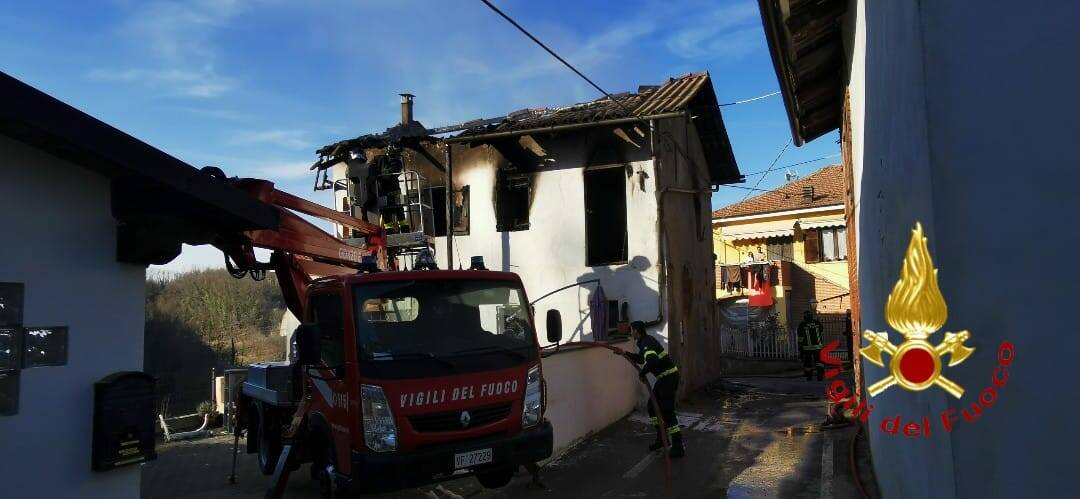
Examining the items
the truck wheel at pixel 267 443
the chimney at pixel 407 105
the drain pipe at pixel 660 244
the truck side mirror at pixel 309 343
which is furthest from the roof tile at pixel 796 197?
the truck side mirror at pixel 309 343

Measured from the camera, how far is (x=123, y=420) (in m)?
4.78

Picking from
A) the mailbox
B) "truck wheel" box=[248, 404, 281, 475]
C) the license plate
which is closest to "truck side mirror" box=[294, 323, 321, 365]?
the mailbox

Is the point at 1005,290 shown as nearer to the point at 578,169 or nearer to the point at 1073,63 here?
the point at 1073,63

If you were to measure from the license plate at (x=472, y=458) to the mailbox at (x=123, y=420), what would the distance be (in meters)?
2.37

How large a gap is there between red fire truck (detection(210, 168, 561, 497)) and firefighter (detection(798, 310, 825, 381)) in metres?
11.8

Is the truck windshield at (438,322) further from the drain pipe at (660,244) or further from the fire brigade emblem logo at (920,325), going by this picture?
the drain pipe at (660,244)

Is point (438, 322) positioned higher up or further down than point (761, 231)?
further down

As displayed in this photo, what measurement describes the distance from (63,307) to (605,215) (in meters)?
11.4

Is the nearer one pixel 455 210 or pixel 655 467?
pixel 655 467

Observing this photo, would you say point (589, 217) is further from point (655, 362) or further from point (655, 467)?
point (655, 467)

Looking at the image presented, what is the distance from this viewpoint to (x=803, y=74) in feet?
26.0

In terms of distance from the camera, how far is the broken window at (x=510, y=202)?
1506cm

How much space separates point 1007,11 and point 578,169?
12.2 metres

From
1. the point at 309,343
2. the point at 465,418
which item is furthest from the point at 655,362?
the point at 309,343
